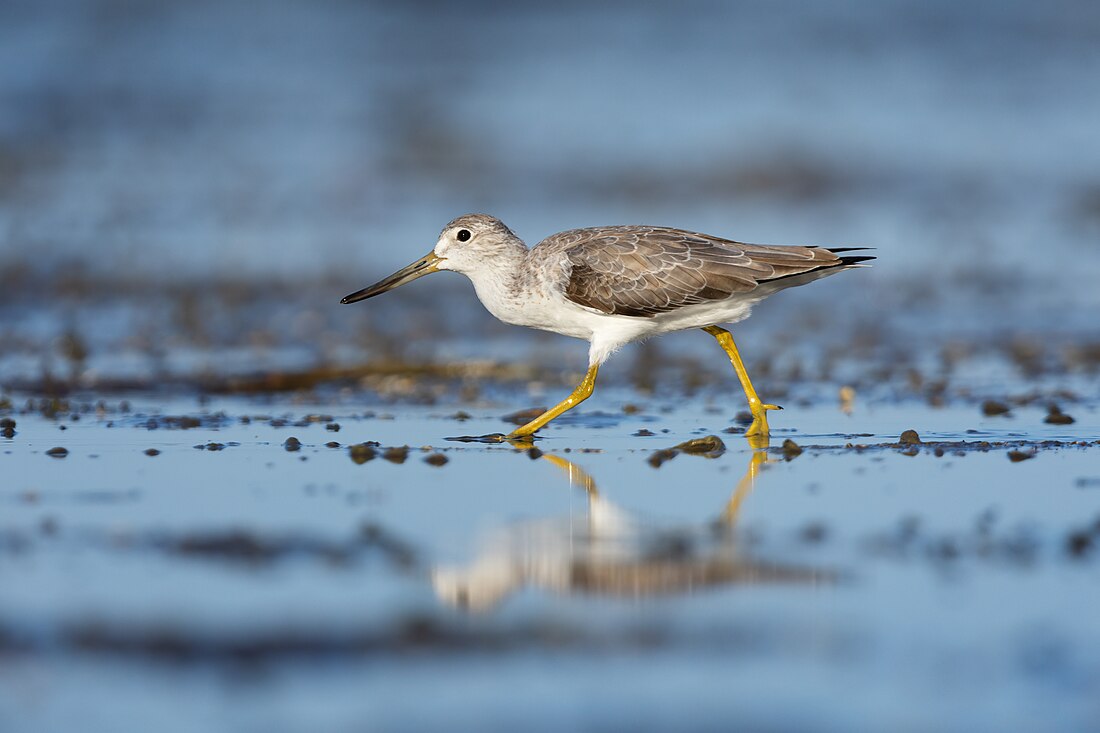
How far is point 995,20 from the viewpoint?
90.2 feet

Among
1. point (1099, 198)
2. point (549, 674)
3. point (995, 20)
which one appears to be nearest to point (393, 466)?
point (549, 674)

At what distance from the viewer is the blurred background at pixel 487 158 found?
1309 cm

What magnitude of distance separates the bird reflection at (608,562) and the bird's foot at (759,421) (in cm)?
197

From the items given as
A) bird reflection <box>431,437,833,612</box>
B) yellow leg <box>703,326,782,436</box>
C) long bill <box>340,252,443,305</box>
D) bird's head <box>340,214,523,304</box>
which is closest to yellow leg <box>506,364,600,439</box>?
yellow leg <box>703,326,782,436</box>

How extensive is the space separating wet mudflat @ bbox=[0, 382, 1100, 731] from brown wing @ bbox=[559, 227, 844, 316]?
843mm

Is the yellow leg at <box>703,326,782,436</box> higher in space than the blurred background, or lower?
lower

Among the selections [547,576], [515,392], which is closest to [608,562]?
[547,576]

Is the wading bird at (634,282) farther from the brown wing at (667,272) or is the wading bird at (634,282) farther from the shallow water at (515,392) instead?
the shallow water at (515,392)

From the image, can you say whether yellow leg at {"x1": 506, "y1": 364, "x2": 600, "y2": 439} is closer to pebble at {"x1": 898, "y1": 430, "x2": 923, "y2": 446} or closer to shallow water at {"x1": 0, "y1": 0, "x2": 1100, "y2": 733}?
shallow water at {"x1": 0, "y1": 0, "x2": 1100, "y2": 733}

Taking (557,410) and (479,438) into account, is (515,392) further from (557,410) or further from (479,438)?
(479,438)

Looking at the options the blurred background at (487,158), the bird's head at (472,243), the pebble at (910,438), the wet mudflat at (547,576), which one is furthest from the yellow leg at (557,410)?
the blurred background at (487,158)

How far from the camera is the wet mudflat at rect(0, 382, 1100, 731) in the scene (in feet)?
14.2

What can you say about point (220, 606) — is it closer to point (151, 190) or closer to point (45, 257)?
point (45, 257)

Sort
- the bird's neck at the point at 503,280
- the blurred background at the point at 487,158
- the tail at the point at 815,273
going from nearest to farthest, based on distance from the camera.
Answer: the tail at the point at 815,273 → the bird's neck at the point at 503,280 → the blurred background at the point at 487,158
